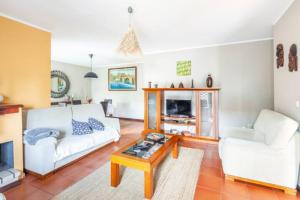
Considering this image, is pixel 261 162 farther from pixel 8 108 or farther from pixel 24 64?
pixel 24 64

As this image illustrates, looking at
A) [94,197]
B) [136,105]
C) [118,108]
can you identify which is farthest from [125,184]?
[118,108]

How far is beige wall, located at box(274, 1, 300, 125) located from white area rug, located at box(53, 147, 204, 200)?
64.6 inches

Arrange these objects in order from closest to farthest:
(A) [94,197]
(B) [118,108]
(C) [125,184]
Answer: (A) [94,197] → (C) [125,184] → (B) [118,108]

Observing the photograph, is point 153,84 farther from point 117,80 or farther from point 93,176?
point 93,176

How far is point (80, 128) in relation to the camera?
286 cm

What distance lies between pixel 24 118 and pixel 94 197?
1.84 meters

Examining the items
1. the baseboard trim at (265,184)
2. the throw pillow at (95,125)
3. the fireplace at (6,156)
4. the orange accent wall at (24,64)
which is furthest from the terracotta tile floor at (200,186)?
the orange accent wall at (24,64)

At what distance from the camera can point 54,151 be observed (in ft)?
7.07

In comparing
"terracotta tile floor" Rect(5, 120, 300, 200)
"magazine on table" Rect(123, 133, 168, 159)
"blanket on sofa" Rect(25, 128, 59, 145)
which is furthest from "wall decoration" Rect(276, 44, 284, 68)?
"blanket on sofa" Rect(25, 128, 59, 145)

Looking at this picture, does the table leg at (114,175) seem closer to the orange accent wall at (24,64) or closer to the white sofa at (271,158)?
the white sofa at (271,158)

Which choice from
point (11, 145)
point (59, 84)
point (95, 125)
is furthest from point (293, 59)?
point (59, 84)

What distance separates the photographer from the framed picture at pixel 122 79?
6.07 meters

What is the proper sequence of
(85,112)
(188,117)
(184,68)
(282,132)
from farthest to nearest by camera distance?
(184,68) → (188,117) → (85,112) → (282,132)

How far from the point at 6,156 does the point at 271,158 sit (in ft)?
11.7
